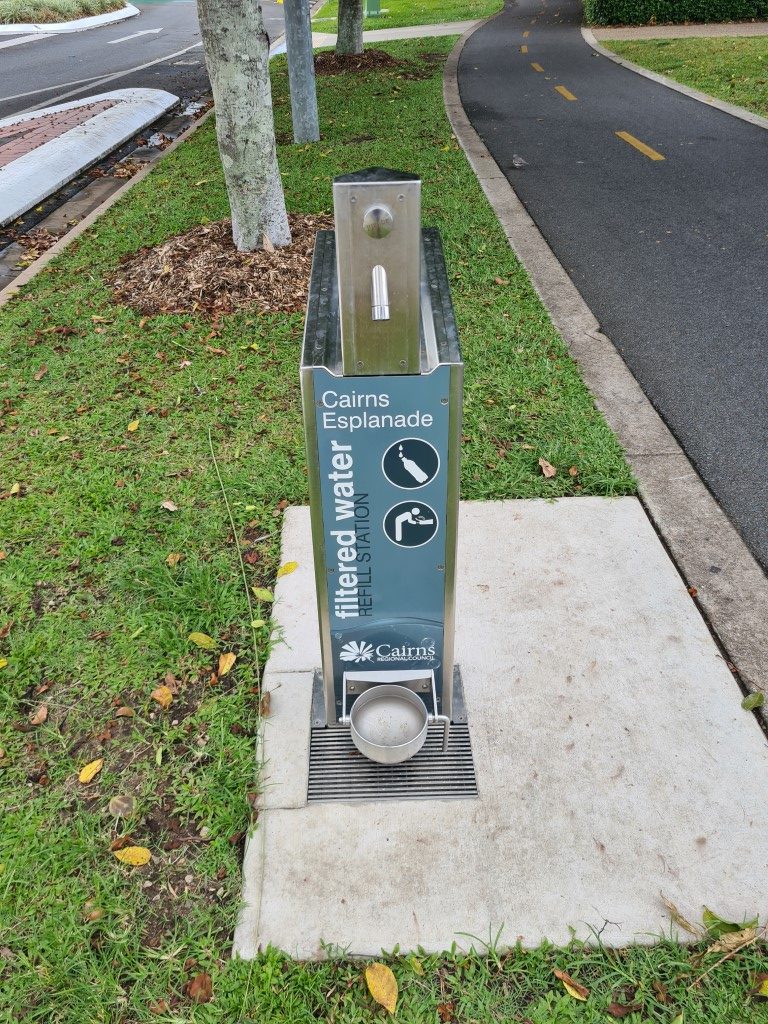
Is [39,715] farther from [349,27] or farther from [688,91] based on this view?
[349,27]

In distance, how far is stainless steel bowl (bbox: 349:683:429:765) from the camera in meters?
2.42

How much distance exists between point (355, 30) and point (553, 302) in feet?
44.3

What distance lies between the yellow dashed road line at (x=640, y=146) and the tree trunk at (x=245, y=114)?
5.62 m

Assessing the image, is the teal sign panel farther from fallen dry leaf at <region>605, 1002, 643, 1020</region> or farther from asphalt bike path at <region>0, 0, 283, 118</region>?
asphalt bike path at <region>0, 0, 283, 118</region>

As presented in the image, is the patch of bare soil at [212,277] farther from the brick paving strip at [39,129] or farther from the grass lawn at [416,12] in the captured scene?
the grass lawn at [416,12]

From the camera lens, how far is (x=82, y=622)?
311cm

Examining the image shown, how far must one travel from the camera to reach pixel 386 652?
2424 millimetres

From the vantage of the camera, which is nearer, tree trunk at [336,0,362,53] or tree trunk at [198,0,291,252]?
tree trunk at [198,0,291,252]

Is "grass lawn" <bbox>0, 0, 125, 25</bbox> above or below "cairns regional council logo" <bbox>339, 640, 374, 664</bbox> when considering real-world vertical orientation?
above

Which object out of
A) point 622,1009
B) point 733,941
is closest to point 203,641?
point 622,1009

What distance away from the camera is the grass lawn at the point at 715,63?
12398 millimetres

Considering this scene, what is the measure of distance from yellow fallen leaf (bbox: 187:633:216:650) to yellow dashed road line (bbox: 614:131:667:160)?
8881mm

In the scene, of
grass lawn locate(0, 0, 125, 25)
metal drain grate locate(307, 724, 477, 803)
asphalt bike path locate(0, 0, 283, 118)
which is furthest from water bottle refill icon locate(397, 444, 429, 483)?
grass lawn locate(0, 0, 125, 25)

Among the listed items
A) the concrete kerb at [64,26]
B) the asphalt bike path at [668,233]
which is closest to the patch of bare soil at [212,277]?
the asphalt bike path at [668,233]
